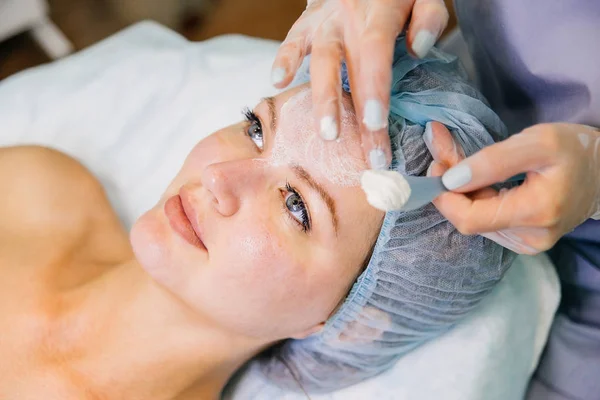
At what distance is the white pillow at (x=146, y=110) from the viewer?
1.33 m

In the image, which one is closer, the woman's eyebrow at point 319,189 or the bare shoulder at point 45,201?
the woman's eyebrow at point 319,189

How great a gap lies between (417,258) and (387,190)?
268 millimetres

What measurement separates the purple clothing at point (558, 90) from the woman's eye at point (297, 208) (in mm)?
575

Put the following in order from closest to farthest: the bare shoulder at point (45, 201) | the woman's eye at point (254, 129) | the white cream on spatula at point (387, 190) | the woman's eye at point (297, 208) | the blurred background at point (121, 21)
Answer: the white cream on spatula at point (387, 190)
the woman's eye at point (297, 208)
the woman's eye at point (254, 129)
the bare shoulder at point (45, 201)
the blurred background at point (121, 21)

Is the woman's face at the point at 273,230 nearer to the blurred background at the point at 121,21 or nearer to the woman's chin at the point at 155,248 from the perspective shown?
the woman's chin at the point at 155,248

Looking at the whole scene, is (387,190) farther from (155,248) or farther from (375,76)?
(155,248)

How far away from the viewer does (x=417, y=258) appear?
3.34 feet

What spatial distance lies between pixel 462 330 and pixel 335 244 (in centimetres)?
43

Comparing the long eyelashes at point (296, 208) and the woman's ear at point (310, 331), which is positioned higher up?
the long eyelashes at point (296, 208)

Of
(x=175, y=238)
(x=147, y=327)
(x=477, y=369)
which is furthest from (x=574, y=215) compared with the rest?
(x=147, y=327)

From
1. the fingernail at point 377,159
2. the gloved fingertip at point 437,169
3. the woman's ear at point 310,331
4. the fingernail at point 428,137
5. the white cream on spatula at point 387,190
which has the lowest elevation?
the woman's ear at point 310,331

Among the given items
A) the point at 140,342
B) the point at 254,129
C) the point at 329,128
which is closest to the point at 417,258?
the point at 329,128

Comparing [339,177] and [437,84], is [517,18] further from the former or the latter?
[339,177]

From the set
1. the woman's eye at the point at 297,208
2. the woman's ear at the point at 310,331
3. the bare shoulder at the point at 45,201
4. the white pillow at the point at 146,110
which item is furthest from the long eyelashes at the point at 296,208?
the bare shoulder at the point at 45,201
